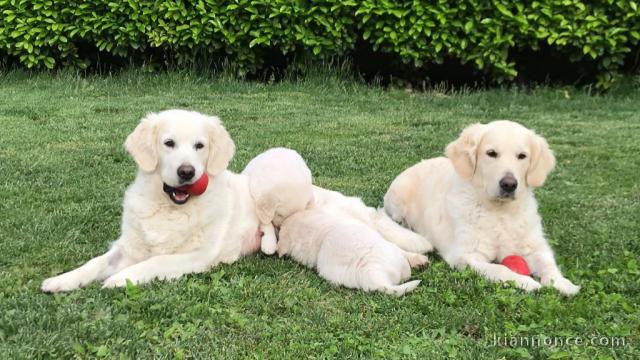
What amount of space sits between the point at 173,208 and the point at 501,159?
1862 millimetres

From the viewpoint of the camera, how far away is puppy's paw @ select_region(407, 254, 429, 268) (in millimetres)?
3945

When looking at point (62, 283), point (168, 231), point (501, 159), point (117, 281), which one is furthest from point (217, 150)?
point (501, 159)

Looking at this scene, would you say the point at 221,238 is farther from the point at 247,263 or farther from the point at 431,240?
the point at 431,240

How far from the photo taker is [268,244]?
412 cm

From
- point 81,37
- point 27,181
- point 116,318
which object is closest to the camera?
point 116,318

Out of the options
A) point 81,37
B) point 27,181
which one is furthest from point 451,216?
point 81,37

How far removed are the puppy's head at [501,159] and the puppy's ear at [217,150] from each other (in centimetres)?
132

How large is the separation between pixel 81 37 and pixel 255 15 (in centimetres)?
260

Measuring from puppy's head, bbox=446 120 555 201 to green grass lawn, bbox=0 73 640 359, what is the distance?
0.50m

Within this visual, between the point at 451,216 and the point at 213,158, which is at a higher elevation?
the point at 213,158

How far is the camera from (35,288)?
11.4ft

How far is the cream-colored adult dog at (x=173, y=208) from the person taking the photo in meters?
3.73

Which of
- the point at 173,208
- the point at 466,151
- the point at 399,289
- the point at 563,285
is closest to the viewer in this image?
the point at 399,289

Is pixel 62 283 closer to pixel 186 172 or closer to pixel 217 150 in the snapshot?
pixel 186 172
